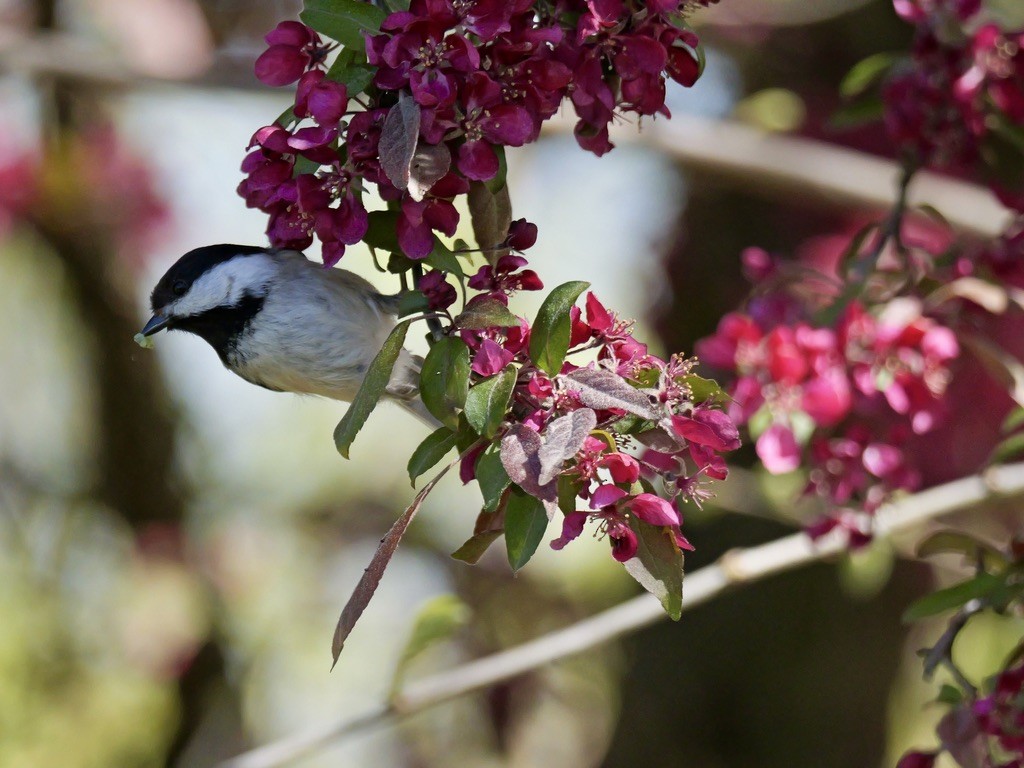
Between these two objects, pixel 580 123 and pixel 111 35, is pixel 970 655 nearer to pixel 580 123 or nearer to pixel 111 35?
pixel 580 123

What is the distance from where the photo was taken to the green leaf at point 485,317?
1030 millimetres

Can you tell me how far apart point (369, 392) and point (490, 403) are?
0.13 meters

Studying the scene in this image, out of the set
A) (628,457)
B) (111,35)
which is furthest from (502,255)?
(111,35)

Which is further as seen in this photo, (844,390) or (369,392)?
(844,390)

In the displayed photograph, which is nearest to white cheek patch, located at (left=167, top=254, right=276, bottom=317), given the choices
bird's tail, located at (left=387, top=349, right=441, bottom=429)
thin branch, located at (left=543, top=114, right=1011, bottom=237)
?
bird's tail, located at (left=387, top=349, right=441, bottom=429)

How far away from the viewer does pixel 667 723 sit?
10.0 ft

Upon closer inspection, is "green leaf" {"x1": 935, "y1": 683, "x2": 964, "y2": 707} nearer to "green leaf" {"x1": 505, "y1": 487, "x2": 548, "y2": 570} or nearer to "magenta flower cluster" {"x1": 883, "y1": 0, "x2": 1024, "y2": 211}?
"green leaf" {"x1": 505, "y1": 487, "x2": 548, "y2": 570}

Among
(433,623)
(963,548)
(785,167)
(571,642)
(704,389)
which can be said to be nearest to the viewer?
(704,389)

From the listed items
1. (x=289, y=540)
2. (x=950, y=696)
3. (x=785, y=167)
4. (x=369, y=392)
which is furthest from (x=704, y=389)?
(x=289, y=540)

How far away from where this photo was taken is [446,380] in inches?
41.1

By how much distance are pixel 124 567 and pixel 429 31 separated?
308cm

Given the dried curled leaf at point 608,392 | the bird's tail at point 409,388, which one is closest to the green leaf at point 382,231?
the dried curled leaf at point 608,392

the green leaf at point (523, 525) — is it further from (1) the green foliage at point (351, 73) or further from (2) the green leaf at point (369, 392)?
(1) the green foliage at point (351, 73)

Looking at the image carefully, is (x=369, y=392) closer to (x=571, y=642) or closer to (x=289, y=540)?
(x=571, y=642)
